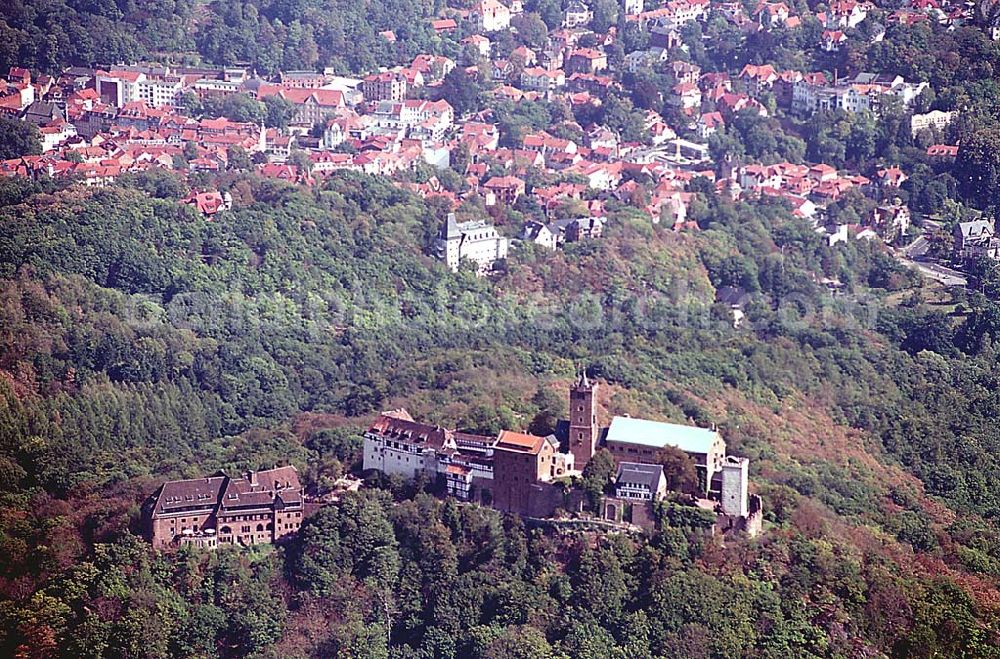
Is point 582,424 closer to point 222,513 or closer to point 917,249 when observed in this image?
point 222,513

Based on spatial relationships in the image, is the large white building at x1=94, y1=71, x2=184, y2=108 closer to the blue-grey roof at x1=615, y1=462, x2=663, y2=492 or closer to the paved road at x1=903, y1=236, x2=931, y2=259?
the paved road at x1=903, y1=236, x2=931, y2=259

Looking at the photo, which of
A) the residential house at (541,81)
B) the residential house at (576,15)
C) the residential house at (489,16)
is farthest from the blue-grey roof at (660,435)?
the residential house at (576,15)

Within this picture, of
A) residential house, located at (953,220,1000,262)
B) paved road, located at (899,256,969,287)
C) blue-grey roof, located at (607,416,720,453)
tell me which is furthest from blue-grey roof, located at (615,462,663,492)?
residential house, located at (953,220,1000,262)

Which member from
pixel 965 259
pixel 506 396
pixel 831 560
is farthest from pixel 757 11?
pixel 831 560

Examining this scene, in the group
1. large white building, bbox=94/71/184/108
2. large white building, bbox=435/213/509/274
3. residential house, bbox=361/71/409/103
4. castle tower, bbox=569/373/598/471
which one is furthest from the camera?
residential house, bbox=361/71/409/103

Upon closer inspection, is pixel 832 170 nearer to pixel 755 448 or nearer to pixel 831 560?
pixel 755 448

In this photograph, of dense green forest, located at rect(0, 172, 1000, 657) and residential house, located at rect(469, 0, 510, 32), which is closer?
dense green forest, located at rect(0, 172, 1000, 657)
